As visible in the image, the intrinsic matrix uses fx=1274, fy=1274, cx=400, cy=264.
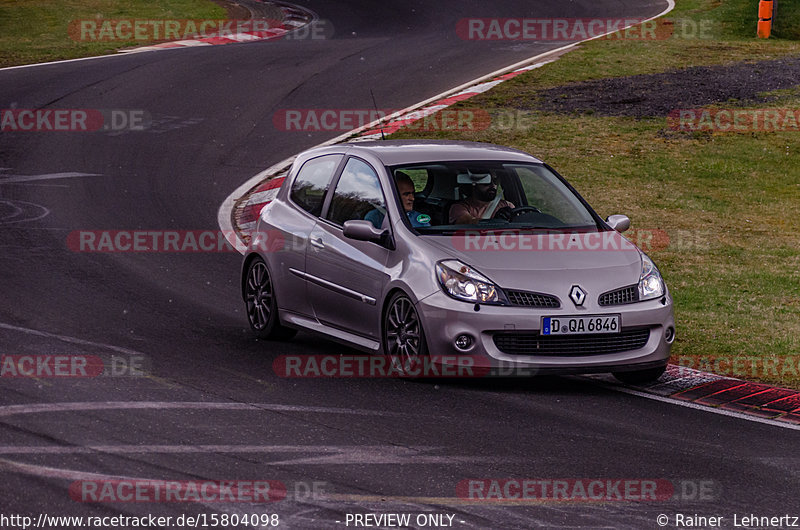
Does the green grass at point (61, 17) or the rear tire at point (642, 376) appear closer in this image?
the rear tire at point (642, 376)

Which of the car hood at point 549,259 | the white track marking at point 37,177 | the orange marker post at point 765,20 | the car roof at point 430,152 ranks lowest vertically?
the white track marking at point 37,177

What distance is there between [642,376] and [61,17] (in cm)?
2888

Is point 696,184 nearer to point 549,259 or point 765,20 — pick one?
point 549,259

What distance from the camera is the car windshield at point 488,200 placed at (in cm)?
963

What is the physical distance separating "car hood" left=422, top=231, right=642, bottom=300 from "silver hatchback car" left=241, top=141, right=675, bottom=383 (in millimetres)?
12

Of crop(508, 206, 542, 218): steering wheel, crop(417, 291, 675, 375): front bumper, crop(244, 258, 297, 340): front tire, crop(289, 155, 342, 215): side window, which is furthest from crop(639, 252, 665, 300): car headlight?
crop(244, 258, 297, 340): front tire

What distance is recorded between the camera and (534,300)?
8.69 m

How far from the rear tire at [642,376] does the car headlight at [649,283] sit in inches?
21.0

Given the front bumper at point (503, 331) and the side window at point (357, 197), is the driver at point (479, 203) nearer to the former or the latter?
the side window at point (357, 197)

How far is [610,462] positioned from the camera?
7133mm

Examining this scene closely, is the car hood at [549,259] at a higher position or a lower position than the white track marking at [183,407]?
higher

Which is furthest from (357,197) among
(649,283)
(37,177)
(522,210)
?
(37,177)

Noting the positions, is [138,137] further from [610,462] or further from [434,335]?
[610,462]

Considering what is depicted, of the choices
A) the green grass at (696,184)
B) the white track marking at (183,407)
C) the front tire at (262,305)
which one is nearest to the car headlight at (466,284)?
the white track marking at (183,407)
